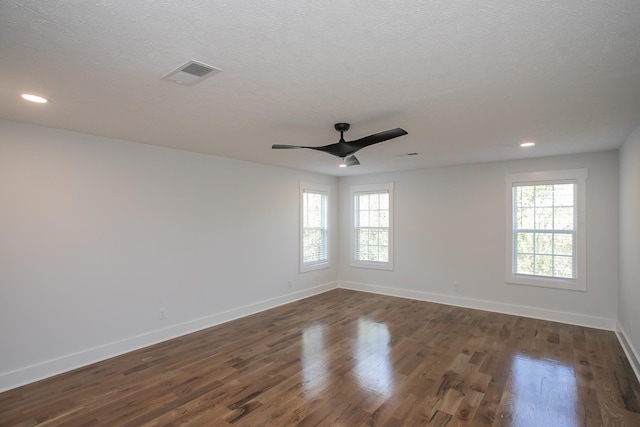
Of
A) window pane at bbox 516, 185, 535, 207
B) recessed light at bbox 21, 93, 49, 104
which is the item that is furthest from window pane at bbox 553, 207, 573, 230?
recessed light at bbox 21, 93, 49, 104

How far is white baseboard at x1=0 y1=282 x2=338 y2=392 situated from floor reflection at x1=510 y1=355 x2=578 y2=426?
3.69m

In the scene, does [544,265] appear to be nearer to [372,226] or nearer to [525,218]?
[525,218]

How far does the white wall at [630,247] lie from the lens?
10.7 feet

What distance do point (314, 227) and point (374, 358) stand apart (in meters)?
3.44

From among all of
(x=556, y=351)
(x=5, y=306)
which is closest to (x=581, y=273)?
(x=556, y=351)

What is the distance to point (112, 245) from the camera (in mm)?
3732

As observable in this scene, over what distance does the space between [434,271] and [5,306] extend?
5826 millimetres

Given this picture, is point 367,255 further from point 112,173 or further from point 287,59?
point 287,59

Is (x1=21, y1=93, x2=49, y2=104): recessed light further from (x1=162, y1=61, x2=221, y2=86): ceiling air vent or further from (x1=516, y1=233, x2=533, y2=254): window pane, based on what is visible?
(x1=516, y1=233, x2=533, y2=254): window pane

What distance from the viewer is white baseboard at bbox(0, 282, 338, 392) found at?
3.07m

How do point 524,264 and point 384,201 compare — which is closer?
point 524,264

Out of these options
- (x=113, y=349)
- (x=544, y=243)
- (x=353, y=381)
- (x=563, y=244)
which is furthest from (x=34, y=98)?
(x=563, y=244)

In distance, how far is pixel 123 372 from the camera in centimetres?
329

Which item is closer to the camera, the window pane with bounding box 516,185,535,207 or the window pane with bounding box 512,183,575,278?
the window pane with bounding box 512,183,575,278
